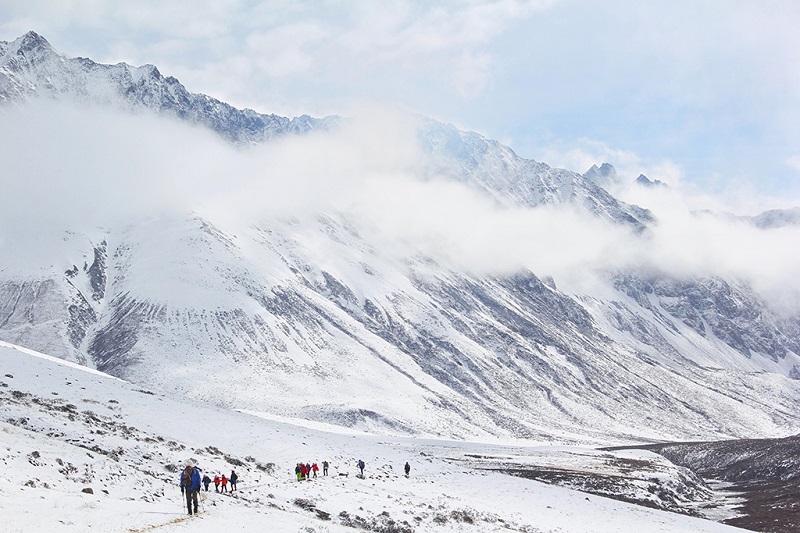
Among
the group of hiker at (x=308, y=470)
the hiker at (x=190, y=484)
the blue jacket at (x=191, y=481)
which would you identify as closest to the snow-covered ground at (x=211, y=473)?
the hiker at (x=190, y=484)

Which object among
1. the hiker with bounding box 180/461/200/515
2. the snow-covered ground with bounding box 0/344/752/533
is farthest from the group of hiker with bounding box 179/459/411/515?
the snow-covered ground with bounding box 0/344/752/533

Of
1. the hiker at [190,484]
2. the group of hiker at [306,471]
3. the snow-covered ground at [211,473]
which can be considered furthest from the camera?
the group of hiker at [306,471]

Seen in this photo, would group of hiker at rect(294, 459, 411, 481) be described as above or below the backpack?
below

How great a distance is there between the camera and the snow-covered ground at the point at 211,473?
24.9 m

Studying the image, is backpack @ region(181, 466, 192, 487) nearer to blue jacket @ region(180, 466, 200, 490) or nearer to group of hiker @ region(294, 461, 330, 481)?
blue jacket @ region(180, 466, 200, 490)

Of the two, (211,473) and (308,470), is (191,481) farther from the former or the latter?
(308,470)

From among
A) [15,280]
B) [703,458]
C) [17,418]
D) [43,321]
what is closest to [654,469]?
[703,458]

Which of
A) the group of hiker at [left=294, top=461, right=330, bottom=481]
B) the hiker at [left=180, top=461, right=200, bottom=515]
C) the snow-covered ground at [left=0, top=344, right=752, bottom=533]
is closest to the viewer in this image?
the snow-covered ground at [left=0, top=344, right=752, bottom=533]

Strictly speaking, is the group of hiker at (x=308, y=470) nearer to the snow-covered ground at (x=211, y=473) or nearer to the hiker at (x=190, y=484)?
the snow-covered ground at (x=211, y=473)

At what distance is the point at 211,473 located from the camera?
122 ft

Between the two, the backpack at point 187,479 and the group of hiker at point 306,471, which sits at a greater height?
the backpack at point 187,479

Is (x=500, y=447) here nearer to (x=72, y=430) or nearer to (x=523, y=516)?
(x=523, y=516)

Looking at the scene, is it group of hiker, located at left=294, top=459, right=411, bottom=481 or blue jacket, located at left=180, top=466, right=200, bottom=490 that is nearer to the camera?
blue jacket, located at left=180, top=466, right=200, bottom=490

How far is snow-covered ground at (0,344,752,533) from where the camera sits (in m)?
24.9
